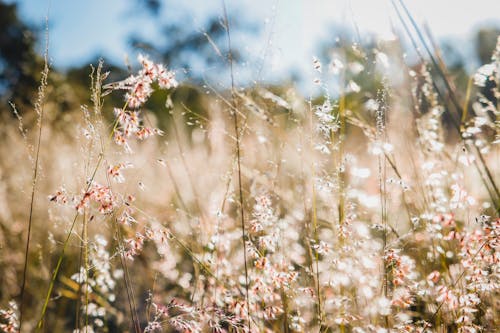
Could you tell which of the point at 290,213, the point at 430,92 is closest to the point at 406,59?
the point at 430,92

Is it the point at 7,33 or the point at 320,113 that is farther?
the point at 7,33

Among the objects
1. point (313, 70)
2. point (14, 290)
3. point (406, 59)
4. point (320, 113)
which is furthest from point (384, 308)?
point (14, 290)

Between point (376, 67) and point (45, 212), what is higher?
point (45, 212)

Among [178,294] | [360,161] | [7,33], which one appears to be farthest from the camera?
[7,33]

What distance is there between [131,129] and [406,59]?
1079 millimetres

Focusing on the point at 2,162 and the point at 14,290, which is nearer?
the point at 14,290

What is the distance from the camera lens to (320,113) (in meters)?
1.36

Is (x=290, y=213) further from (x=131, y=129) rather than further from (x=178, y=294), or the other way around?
(x=131, y=129)

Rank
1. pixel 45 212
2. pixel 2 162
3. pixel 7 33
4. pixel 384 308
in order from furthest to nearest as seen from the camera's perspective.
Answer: pixel 7 33, pixel 2 162, pixel 45 212, pixel 384 308

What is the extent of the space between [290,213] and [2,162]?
418cm

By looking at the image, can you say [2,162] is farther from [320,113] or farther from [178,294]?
[320,113]

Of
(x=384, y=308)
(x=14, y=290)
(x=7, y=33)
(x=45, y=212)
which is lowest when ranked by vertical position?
(x=384, y=308)

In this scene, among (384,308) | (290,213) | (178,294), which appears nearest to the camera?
(384,308)

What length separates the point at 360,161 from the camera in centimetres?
389
